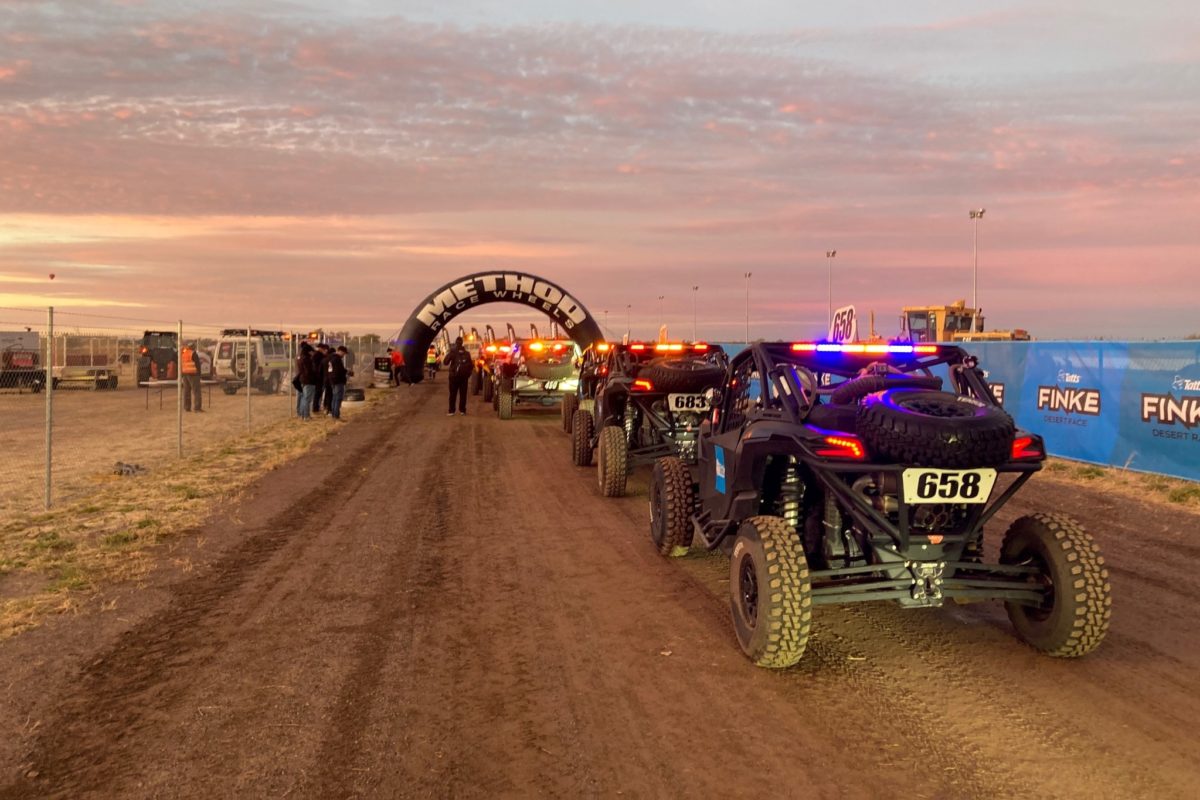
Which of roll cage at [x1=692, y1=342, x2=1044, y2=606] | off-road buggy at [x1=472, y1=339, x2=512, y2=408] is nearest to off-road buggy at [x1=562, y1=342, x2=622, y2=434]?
roll cage at [x1=692, y1=342, x2=1044, y2=606]

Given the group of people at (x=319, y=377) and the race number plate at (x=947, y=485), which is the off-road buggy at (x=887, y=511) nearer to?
the race number plate at (x=947, y=485)

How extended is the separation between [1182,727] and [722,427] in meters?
3.39

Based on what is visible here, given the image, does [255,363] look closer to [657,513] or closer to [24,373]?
[24,373]

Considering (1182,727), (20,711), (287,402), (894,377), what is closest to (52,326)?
(20,711)

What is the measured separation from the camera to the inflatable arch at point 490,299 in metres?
36.5

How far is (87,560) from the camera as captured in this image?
7219 mm

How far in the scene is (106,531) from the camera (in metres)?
8.40

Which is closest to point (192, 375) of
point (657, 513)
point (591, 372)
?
point (591, 372)

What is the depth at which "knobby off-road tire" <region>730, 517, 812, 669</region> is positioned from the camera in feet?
15.0

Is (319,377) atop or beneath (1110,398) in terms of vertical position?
beneath

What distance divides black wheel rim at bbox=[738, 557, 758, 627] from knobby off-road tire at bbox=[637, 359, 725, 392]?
4.70 m

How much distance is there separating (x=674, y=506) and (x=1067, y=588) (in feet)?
9.96

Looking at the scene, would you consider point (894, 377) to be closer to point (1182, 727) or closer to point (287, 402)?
point (1182, 727)

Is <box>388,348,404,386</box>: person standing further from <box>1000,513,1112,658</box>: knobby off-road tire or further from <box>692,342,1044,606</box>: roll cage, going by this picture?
<box>1000,513,1112,658</box>: knobby off-road tire
